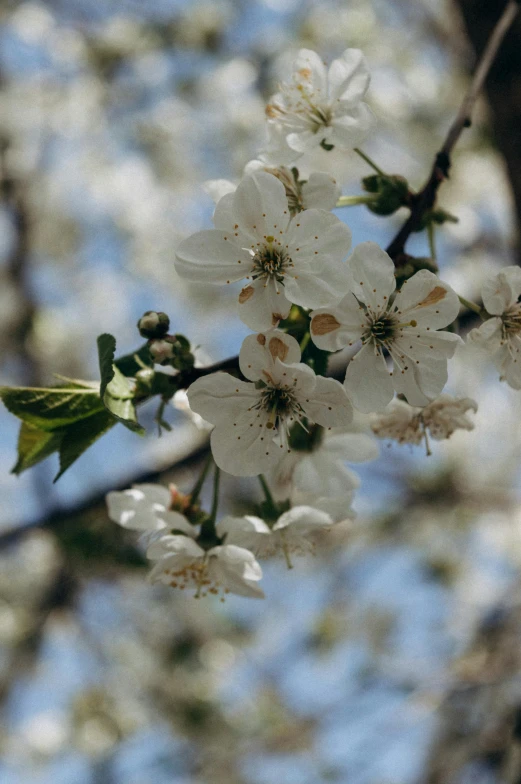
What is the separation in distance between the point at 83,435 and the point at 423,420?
47cm

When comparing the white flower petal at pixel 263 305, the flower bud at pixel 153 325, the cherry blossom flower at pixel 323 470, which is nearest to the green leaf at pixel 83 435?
the flower bud at pixel 153 325

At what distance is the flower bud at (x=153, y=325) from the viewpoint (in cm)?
83

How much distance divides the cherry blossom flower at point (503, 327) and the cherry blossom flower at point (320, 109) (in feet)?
1.03

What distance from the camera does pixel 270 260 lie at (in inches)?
33.0

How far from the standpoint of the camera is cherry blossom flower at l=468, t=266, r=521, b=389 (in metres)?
0.84

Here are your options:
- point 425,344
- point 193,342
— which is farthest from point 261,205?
point 193,342

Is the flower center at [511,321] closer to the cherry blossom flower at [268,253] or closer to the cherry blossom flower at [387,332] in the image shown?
the cherry blossom flower at [387,332]

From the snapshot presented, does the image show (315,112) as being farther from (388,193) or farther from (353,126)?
(388,193)

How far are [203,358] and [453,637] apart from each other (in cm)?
439

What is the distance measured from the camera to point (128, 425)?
0.74 m

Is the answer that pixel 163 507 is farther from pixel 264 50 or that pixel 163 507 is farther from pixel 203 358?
pixel 264 50

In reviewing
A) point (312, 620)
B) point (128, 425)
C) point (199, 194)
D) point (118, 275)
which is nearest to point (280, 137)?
point (128, 425)

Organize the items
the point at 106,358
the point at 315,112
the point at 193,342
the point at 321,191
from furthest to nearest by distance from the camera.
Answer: the point at 193,342
the point at 315,112
the point at 321,191
the point at 106,358

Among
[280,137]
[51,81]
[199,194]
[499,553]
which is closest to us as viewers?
[280,137]
